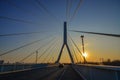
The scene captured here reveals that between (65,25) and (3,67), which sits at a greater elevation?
(65,25)

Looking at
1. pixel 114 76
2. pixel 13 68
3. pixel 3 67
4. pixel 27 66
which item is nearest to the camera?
pixel 114 76

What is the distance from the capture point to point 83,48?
43.2m

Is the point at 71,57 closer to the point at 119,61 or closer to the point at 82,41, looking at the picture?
the point at 82,41

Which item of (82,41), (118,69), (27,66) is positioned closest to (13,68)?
(27,66)

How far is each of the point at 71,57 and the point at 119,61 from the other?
40.2m

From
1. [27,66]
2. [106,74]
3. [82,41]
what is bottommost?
[27,66]

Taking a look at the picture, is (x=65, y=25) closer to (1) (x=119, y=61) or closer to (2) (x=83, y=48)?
(2) (x=83, y=48)

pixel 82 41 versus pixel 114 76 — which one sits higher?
pixel 82 41

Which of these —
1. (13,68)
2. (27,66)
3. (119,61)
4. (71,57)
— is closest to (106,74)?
(119,61)

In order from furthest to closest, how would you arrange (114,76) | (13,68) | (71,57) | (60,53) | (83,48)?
(60,53) → (71,57) → (83,48) → (13,68) → (114,76)

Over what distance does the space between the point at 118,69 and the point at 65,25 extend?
57.1 meters

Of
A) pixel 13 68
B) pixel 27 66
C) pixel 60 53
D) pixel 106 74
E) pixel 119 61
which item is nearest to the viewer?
pixel 106 74

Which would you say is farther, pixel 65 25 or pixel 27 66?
pixel 65 25

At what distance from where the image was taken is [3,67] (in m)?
25.4
